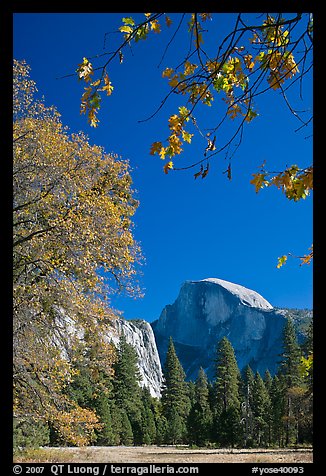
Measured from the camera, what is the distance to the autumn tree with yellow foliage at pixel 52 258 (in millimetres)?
9125

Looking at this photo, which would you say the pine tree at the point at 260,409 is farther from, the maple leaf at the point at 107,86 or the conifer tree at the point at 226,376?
the maple leaf at the point at 107,86

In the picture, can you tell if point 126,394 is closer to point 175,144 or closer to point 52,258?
point 52,258

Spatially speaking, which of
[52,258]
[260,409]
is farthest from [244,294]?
[52,258]

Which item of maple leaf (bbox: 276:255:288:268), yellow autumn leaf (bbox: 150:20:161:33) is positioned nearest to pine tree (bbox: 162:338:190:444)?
maple leaf (bbox: 276:255:288:268)

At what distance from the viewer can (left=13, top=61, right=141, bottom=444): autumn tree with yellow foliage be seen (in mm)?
9125

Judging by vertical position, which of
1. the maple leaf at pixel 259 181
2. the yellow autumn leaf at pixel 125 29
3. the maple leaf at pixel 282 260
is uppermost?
the yellow autumn leaf at pixel 125 29

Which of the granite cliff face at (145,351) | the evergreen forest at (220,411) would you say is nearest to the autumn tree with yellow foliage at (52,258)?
the evergreen forest at (220,411)

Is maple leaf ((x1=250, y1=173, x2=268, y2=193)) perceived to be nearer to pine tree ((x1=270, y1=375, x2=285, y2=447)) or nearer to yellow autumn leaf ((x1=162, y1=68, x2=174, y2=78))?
yellow autumn leaf ((x1=162, y1=68, x2=174, y2=78))

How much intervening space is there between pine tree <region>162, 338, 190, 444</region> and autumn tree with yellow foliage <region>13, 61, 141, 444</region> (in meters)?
34.7

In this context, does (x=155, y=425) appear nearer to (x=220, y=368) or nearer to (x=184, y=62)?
(x=220, y=368)

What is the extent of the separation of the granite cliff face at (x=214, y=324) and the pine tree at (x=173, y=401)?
4099 inches

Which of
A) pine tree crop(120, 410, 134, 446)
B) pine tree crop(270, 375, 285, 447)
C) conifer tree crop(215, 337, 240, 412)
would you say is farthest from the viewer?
conifer tree crop(215, 337, 240, 412)

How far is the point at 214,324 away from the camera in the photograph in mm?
163250

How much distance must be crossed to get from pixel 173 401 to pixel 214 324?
120975 millimetres
